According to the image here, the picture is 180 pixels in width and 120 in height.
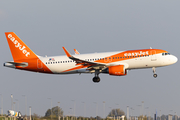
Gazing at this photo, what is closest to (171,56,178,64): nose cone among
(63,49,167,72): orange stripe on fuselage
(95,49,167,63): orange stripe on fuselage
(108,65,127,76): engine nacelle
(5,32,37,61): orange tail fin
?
(63,49,167,72): orange stripe on fuselage

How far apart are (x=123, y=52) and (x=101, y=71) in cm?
519

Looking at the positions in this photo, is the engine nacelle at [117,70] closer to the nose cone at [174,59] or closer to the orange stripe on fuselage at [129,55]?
the orange stripe on fuselage at [129,55]

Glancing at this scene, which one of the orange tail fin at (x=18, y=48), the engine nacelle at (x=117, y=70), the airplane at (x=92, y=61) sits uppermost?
the orange tail fin at (x=18, y=48)

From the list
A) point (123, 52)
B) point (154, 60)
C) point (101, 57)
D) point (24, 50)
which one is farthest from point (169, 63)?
point (24, 50)

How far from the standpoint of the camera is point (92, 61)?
52688 mm


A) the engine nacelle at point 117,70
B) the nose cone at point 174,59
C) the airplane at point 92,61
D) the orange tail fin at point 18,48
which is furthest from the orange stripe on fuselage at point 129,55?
the orange tail fin at point 18,48

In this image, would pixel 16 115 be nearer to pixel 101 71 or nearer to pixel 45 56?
pixel 45 56

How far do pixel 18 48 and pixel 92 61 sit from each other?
574 inches

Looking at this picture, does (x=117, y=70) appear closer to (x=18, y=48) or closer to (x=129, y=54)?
(x=129, y=54)

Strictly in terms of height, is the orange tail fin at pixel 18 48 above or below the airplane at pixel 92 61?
above

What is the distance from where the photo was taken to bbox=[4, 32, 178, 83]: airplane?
51.0m

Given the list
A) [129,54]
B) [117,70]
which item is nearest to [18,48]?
[117,70]

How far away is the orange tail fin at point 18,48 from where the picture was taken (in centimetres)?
5631

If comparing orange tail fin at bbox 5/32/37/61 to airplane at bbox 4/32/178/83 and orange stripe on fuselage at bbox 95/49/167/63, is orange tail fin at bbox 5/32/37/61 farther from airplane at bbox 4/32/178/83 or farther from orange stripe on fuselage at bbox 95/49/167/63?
orange stripe on fuselage at bbox 95/49/167/63
